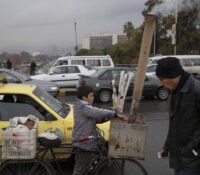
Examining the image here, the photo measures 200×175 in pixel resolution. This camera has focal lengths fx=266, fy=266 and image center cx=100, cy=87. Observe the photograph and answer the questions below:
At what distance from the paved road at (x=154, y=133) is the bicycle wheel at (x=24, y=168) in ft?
3.50

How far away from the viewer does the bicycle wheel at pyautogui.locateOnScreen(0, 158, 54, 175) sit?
339 cm

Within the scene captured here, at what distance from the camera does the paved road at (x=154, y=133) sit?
4648mm

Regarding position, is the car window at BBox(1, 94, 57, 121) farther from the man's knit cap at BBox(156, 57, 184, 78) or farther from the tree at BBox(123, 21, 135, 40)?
the tree at BBox(123, 21, 135, 40)

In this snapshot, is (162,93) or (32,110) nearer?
(32,110)

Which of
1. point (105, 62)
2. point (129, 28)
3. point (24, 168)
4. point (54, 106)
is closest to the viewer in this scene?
point (24, 168)

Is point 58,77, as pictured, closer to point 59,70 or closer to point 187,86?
point 59,70

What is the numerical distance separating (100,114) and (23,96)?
5.83ft

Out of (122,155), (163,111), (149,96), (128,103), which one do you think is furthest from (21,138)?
(149,96)

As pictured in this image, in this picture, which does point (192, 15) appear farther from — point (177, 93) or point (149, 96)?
point (177, 93)

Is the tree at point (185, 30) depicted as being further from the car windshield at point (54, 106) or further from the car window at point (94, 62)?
the car windshield at point (54, 106)

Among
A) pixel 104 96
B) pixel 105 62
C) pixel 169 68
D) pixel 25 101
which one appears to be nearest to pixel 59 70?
pixel 104 96

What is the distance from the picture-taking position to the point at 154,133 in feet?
22.6

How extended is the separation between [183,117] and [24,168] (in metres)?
2.31

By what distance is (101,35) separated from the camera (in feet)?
607
